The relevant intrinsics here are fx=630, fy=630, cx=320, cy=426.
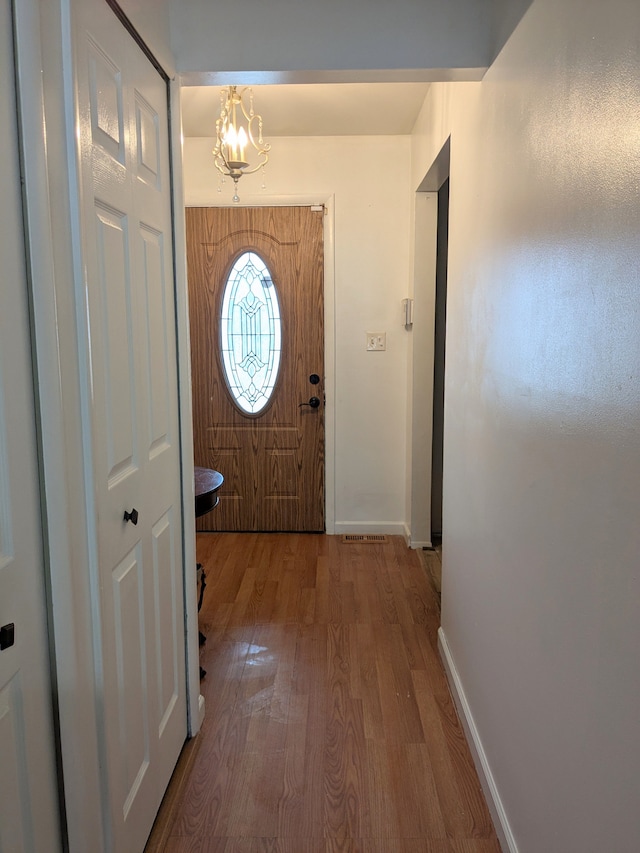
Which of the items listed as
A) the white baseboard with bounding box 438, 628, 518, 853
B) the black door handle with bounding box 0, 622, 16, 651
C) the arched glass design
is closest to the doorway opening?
the arched glass design

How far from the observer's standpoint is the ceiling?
3.03 m

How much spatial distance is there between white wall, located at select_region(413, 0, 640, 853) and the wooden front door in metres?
1.98

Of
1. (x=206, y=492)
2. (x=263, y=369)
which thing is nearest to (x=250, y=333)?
(x=263, y=369)

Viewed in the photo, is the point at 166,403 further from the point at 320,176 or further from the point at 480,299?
the point at 320,176

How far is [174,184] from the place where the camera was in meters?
1.89

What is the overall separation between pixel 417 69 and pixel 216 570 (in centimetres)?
268

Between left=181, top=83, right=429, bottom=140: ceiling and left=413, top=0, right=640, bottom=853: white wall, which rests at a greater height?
left=181, top=83, right=429, bottom=140: ceiling

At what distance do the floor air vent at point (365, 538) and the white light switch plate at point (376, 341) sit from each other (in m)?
1.20

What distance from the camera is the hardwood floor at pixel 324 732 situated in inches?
67.7

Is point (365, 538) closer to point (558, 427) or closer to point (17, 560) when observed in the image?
point (558, 427)

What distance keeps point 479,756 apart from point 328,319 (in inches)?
105

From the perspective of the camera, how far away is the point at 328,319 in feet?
13.0

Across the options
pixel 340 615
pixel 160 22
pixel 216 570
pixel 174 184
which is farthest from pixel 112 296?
pixel 216 570

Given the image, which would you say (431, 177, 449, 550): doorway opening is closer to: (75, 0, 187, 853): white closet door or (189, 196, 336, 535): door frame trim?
(189, 196, 336, 535): door frame trim
